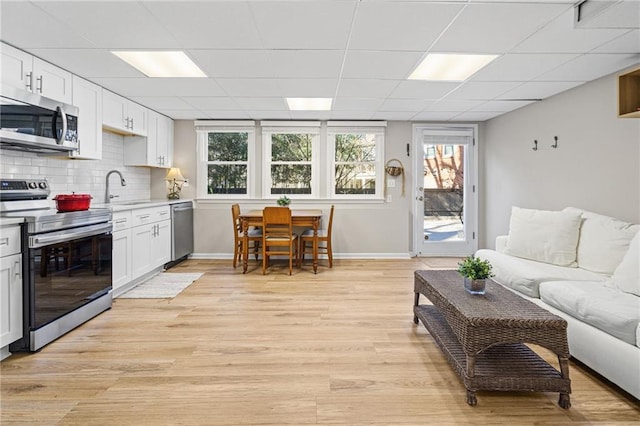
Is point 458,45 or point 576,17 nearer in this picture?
point 576,17

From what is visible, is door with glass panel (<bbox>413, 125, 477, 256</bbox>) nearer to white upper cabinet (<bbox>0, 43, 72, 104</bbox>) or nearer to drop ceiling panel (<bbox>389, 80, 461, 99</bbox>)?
drop ceiling panel (<bbox>389, 80, 461, 99</bbox>)

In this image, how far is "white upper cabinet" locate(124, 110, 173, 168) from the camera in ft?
16.7

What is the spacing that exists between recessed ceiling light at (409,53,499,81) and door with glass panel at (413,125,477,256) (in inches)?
96.5

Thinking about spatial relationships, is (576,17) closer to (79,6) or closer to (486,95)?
(486,95)

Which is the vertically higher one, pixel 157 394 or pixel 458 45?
pixel 458 45

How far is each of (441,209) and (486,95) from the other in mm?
2299

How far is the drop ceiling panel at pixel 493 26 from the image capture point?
230 centimetres

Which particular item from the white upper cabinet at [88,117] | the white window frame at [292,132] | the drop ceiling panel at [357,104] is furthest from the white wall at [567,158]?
the white upper cabinet at [88,117]

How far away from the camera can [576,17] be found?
234 cm

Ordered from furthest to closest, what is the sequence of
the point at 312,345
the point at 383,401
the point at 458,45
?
the point at 458,45
the point at 312,345
the point at 383,401

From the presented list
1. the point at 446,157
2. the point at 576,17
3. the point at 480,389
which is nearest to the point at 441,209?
the point at 446,157

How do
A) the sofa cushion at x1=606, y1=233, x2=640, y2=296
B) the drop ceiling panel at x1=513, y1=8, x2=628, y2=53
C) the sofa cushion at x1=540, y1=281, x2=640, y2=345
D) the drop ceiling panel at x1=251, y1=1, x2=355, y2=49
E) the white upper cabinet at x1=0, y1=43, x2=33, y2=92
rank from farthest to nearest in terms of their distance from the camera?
1. the white upper cabinet at x1=0, y1=43, x2=33, y2=92
2. the drop ceiling panel at x1=513, y1=8, x2=628, y2=53
3. the sofa cushion at x1=606, y1=233, x2=640, y2=296
4. the drop ceiling panel at x1=251, y1=1, x2=355, y2=49
5. the sofa cushion at x1=540, y1=281, x2=640, y2=345

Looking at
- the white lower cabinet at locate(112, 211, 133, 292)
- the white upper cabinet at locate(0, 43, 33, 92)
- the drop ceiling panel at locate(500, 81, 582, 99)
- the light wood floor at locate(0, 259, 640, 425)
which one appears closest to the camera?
the light wood floor at locate(0, 259, 640, 425)

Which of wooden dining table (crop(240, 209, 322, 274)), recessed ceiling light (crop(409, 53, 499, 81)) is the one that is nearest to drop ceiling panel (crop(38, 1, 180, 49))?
recessed ceiling light (crop(409, 53, 499, 81))
